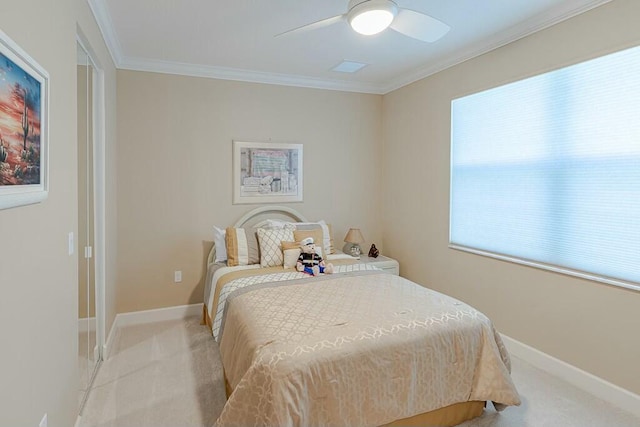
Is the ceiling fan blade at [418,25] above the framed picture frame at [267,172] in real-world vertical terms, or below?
above

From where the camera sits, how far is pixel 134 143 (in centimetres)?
375

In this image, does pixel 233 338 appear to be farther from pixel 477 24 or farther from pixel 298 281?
pixel 477 24

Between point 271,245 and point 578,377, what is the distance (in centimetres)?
266

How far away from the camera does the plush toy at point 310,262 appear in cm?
328

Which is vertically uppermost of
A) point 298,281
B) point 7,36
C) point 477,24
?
point 477,24

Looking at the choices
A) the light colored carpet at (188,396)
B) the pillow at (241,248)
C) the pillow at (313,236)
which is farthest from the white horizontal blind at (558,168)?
the pillow at (241,248)

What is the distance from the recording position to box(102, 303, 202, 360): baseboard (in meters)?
3.76

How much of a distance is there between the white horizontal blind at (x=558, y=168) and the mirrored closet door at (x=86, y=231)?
3.23 meters

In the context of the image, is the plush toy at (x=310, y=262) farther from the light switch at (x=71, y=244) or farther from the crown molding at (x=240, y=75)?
the crown molding at (x=240, y=75)

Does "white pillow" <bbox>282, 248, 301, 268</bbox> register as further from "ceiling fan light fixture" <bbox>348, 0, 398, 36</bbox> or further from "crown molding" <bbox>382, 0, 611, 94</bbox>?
"crown molding" <bbox>382, 0, 611, 94</bbox>

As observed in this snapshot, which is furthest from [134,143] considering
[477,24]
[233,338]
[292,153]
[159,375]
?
[477,24]

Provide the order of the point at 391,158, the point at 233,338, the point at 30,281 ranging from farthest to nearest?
the point at 391,158
the point at 233,338
the point at 30,281

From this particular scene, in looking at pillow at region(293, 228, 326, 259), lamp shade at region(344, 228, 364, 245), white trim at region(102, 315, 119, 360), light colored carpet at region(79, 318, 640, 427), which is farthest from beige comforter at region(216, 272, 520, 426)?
lamp shade at region(344, 228, 364, 245)

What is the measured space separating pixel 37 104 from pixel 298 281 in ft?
6.70
